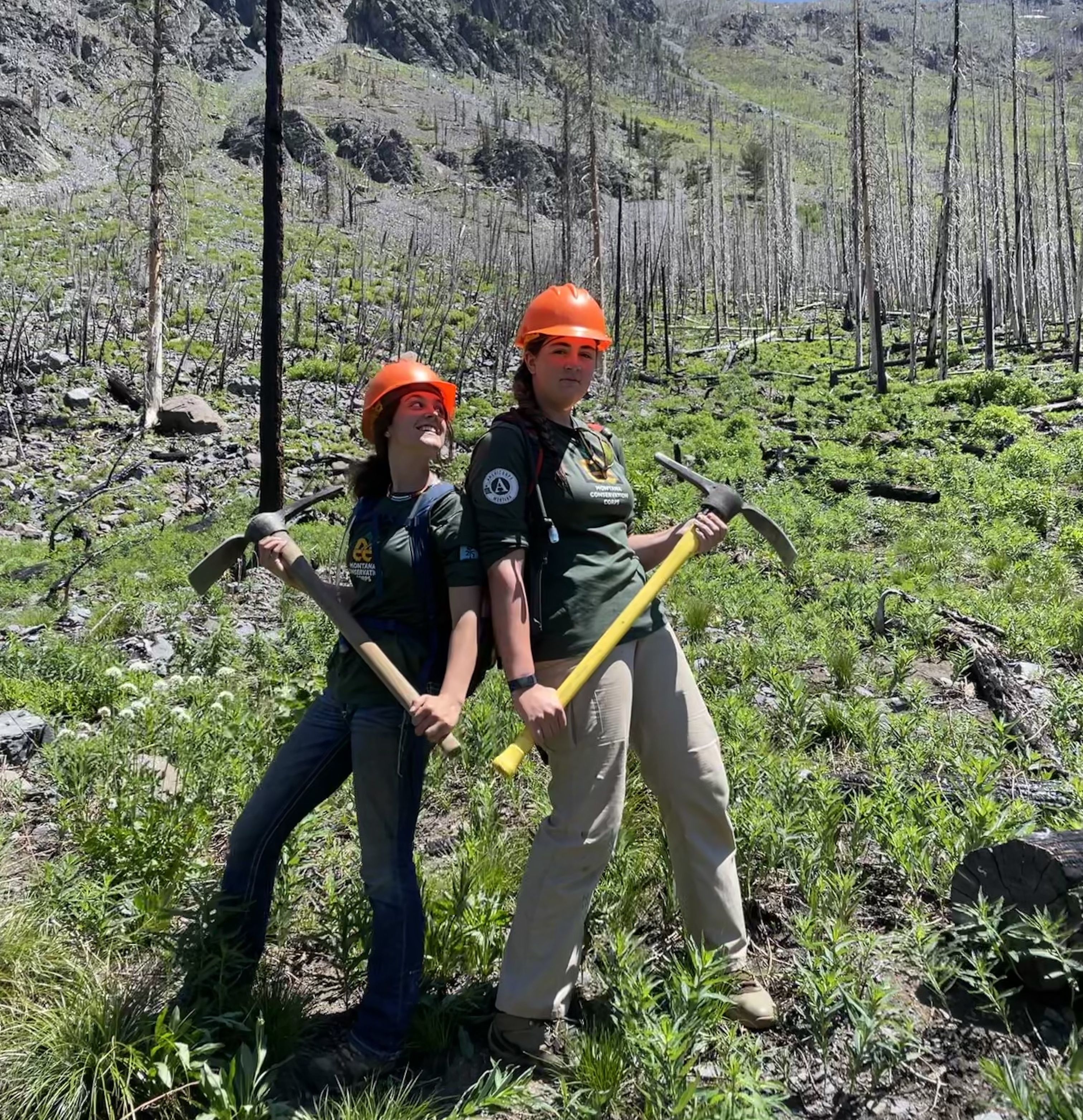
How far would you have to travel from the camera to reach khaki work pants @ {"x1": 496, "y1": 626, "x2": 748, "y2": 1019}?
232cm

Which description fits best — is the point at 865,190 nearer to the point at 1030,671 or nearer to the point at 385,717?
the point at 1030,671

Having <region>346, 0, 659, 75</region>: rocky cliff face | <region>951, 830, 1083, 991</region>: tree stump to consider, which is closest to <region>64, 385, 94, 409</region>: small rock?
<region>951, 830, 1083, 991</region>: tree stump

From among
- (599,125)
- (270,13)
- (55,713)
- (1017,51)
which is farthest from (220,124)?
(55,713)

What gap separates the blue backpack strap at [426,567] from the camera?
93.8 inches

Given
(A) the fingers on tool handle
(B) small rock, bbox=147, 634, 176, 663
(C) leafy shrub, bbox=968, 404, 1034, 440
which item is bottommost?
(B) small rock, bbox=147, 634, 176, 663

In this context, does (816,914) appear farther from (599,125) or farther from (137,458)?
(599,125)

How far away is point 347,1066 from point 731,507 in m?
2.16

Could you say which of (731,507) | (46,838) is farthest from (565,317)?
(46,838)

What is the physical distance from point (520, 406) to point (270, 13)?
33.3 ft

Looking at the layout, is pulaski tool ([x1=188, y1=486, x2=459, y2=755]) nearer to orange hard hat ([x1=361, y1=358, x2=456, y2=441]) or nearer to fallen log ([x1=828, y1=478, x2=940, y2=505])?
orange hard hat ([x1=361, y1=358, x2=456, y2=441])

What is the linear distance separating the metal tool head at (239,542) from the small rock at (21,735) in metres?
2.70

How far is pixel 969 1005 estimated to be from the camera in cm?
249

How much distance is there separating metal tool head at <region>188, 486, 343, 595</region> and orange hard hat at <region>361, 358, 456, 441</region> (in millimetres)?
A: 298

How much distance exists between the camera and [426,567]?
7.86 ft
